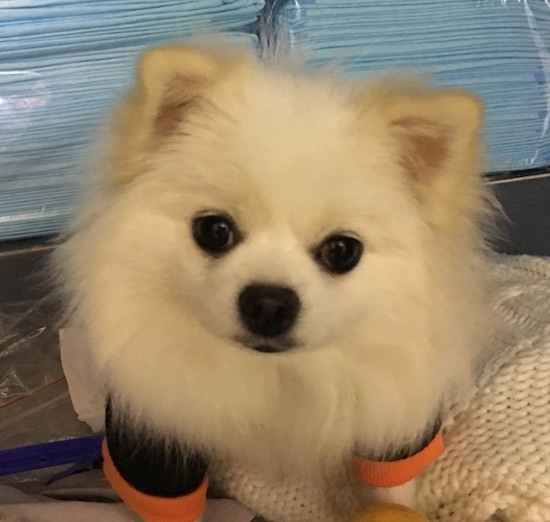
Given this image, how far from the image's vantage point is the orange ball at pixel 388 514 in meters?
1.17

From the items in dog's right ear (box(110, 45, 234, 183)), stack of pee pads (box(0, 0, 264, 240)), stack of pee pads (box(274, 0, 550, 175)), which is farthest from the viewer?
stack of pee pads (box(274, 0, 550, 175))

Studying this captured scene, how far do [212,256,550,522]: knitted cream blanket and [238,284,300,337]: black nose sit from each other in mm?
500

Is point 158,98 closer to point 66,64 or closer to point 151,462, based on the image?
point 151,462

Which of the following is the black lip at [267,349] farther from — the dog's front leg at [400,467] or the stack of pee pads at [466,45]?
the stack of pee pads at [466,45]

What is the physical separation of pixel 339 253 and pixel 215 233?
0.55 ft

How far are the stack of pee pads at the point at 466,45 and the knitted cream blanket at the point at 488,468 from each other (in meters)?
0.52

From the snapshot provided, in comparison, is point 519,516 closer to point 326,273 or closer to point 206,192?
point 326,273

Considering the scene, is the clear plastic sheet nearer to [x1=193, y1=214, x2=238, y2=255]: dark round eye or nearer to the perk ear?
[x1=193, y1=214, x2=238, y2=255]: dark round eye

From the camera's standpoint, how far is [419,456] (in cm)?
126

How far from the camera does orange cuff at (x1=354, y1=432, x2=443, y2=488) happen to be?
1.25 metres

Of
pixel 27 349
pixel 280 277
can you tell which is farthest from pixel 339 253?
pixel 27 349

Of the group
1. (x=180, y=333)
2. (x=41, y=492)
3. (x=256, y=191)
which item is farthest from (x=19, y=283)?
(x=256, y=191)

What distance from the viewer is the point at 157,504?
3.99ft

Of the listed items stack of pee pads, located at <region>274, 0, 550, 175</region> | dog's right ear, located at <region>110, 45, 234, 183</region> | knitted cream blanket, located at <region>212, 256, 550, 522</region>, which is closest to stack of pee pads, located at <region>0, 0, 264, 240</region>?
stack of pee pads, located at <region>274, 0, 550, 175</region>
